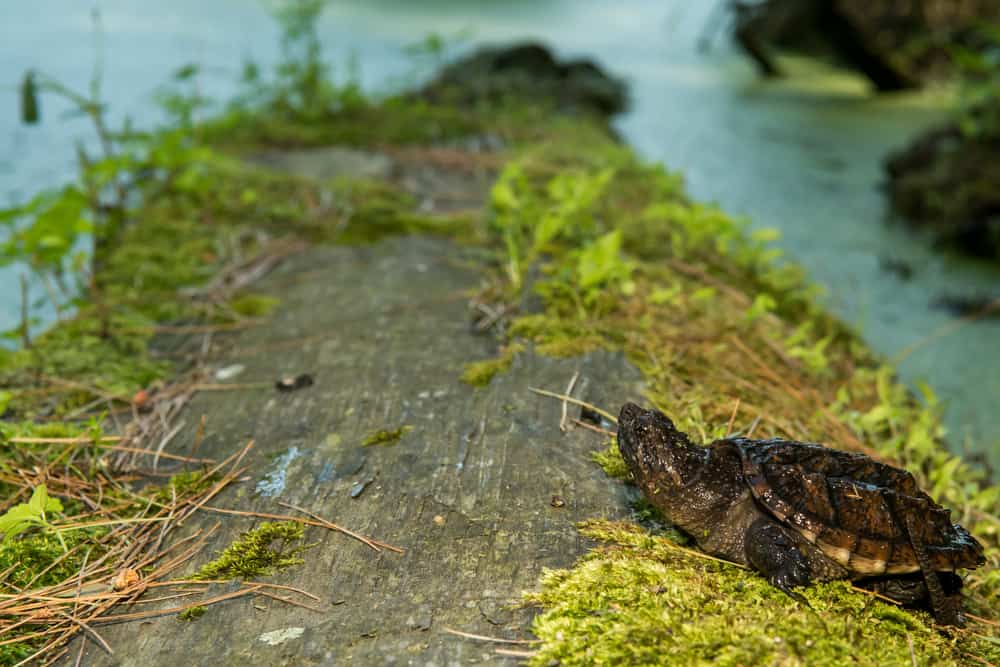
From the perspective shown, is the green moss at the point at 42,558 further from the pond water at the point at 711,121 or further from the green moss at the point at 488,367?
the pond water at the point at 711,121

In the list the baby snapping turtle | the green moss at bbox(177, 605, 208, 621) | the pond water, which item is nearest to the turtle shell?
the baby snapping turtle

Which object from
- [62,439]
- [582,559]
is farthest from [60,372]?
[582,559]

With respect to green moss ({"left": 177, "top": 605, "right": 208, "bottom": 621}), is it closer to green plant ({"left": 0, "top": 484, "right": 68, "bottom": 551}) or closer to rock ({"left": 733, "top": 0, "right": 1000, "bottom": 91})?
green plant ({"left": 0, "top": 484, "right": 68, "bottom": 551})

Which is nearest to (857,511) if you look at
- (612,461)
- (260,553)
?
(612,461)

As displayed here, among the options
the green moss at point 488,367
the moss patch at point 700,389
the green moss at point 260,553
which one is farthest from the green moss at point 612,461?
the green moss at point 260,553

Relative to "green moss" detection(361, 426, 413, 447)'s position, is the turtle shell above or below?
above

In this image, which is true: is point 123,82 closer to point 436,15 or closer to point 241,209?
point 241,209

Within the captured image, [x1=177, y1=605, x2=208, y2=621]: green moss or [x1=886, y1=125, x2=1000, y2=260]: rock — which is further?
[x1=886, y1=125, x2=1000, y2=260]: rock
